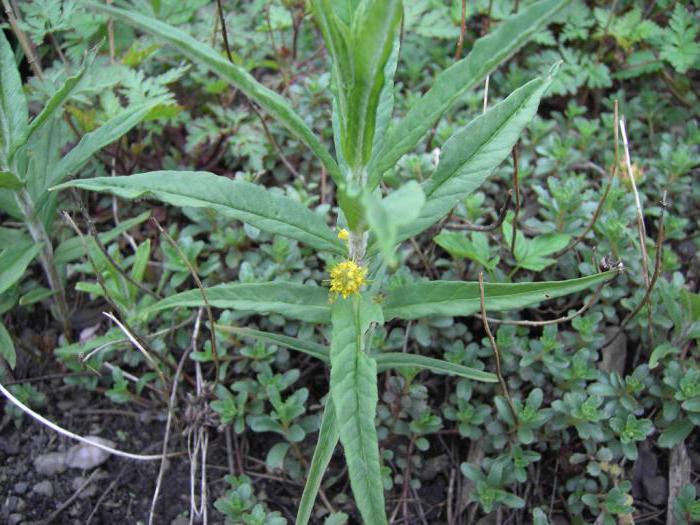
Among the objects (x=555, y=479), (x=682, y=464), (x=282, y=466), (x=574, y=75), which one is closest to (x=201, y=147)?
(x=282, y=466)

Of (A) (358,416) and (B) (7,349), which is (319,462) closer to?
(A) (358,416)

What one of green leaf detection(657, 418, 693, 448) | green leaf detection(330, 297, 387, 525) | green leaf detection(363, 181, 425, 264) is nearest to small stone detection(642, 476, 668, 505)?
green leaf detection(657, 418, 693, 448)

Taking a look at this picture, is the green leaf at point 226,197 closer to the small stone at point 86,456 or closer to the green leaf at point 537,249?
the green leaf at point 537,249

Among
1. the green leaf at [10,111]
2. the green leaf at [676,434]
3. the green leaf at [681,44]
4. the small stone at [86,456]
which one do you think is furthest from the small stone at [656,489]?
the green leaf at [10,111]

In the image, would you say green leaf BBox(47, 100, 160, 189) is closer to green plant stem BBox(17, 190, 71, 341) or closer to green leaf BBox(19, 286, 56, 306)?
green plant stem BBox(17, 190, 71, 341)

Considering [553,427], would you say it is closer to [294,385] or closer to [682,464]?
[682,464]

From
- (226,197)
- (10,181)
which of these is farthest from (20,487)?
(226,197)
